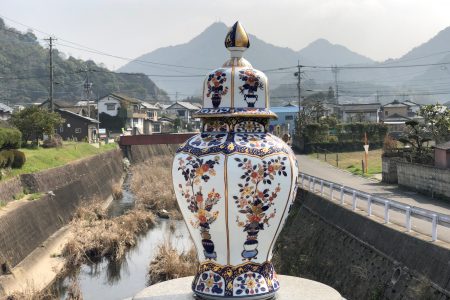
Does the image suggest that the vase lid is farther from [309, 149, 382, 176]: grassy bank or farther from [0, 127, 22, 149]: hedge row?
[309, 149, 382, 176]: grassy bank

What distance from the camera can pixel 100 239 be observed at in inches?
890

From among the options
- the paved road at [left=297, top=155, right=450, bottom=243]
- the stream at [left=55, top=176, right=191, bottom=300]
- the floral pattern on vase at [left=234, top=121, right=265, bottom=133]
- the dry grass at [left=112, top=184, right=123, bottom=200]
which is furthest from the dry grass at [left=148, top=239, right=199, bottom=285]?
the dry grass at [left=112, top=184, right=123, bottom=200]

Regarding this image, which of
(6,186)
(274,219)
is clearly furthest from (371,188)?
(274,219)

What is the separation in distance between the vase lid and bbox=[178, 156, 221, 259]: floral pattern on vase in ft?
2.70

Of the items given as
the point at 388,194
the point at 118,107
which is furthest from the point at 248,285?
the point at 118,107

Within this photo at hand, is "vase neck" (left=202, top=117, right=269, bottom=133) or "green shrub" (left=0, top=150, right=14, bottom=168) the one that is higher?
"vase neck" (left=202, top=117, right=269, bottom=133)

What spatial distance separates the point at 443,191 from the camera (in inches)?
901

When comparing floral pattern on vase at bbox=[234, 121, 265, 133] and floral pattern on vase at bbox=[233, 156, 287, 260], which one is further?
floral pattern on vase at bbox=[234, 121, 265, 133]

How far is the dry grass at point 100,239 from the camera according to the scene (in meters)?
21.8

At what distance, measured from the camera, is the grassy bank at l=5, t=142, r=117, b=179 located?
29.4 meters

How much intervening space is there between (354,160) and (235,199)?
1487 inches

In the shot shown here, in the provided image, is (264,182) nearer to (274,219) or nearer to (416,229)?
(274,219)

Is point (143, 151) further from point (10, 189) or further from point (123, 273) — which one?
point (123, 273)

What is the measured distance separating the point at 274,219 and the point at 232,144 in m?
1.34
